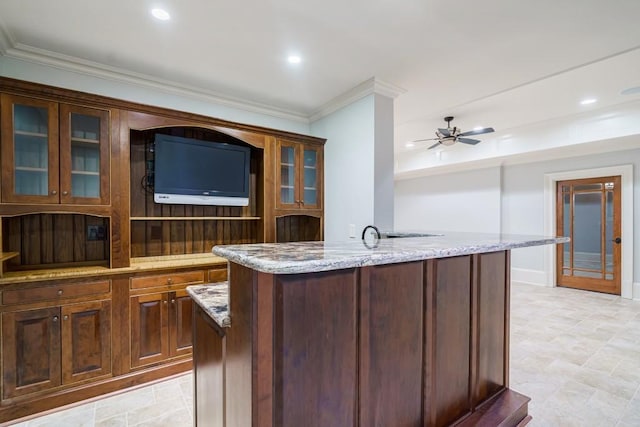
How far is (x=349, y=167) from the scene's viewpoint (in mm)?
3387

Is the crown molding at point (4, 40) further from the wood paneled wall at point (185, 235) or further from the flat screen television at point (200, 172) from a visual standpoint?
the wood paneled wall at point (185, 235)

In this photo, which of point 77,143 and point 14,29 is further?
point 77,143

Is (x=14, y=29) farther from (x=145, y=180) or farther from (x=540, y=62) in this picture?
(x=540, y=62)

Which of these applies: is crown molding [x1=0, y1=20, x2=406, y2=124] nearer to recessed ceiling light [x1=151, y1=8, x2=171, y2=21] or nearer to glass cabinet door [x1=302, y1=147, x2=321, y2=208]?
glass cabinet door [x1=302, y1=147, x2=321, y2=208]

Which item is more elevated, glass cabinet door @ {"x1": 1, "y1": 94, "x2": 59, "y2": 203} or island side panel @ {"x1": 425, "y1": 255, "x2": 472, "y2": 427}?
glass cabinet door @ {"x1": 1, "y1": 94, "x2": 59, "y2": 203}

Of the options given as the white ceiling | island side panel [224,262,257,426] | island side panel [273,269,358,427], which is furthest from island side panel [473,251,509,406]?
the white ceiling

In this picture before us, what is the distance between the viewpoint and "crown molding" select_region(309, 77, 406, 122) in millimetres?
3053

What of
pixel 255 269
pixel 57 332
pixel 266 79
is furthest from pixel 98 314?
pixel 266 79

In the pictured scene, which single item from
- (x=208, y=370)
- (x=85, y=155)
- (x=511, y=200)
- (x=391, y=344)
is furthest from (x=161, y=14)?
(x=511, y=200)

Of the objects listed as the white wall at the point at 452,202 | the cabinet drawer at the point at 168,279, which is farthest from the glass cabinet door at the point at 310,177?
the white wall at the point at 452,202

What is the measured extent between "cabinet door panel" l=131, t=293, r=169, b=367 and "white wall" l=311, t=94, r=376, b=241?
6.44ft

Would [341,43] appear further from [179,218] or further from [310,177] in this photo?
[179,218]

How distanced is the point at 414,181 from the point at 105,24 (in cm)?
715

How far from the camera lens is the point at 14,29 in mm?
2199
